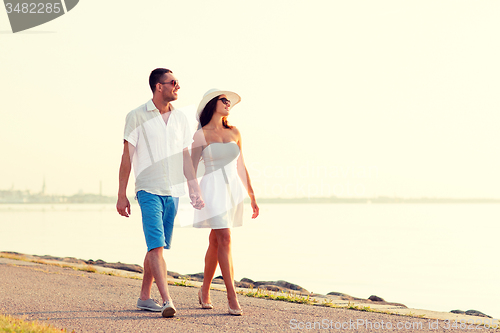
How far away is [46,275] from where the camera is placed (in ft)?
26.7

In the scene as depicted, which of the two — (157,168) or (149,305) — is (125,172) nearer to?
(157,168)

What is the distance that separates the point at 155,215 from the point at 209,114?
124cm

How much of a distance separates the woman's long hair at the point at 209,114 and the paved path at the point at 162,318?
199cm

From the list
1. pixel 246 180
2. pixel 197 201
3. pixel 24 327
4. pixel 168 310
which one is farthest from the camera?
pixel 246 180

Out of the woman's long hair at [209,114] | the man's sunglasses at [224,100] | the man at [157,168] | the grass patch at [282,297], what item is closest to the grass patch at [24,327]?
the man at [157,168]

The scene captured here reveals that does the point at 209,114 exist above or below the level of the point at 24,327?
above

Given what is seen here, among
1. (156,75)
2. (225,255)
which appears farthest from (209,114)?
(225,255)

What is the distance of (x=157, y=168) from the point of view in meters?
5.24

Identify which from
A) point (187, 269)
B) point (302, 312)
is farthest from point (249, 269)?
point (302, 312)

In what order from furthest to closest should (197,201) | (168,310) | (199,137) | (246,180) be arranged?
(246,180)
(199,137)
(197,201)
(168,310)

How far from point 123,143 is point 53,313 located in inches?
71.7

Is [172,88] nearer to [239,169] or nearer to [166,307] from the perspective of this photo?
[239,169]

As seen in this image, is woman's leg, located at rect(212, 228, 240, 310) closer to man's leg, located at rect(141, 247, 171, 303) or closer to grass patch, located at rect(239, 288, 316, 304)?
man's leg, located at rect(141, 247, 171, 303)

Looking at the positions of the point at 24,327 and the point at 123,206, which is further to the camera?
the point at 123,206
